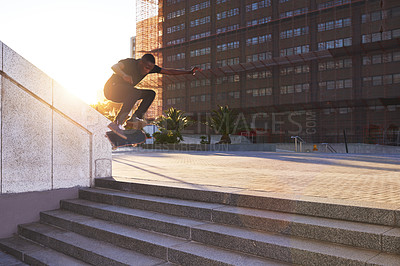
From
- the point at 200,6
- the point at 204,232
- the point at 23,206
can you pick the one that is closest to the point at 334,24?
the point at 200,6

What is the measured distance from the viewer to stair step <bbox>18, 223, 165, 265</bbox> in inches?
146

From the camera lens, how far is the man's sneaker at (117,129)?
641 cm

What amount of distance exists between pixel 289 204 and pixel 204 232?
3.20 feet

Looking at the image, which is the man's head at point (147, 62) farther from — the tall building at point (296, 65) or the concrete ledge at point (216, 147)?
the tall building at point (296, 65)

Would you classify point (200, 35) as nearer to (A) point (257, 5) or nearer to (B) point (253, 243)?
(A) point (257, 5)

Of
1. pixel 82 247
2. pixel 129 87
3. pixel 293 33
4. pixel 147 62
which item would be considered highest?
pixel 293 33

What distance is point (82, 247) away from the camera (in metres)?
4.17

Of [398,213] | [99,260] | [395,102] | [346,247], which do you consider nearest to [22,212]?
[99,260]

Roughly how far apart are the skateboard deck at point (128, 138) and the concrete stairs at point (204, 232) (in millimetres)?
1257

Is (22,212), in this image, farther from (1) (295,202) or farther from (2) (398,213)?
(2) (398,213)

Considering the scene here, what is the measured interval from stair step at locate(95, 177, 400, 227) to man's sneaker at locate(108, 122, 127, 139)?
155cm

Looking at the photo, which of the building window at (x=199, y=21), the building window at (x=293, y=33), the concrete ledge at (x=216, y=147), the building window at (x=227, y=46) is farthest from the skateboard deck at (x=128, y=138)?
the building window at (x=199, y=21)

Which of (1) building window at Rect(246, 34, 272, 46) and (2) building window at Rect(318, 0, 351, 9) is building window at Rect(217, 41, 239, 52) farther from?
(2) building window at Rect(318, 0, 351, 9)

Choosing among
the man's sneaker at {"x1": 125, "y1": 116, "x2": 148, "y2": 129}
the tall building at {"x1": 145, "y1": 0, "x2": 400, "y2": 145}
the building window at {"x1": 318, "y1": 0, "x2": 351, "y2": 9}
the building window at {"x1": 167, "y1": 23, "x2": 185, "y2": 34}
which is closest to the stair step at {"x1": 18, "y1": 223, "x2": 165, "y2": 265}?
the man's sneaker at {"x1": 125, "y1": 116, "x2": 148, "y2": 129}
